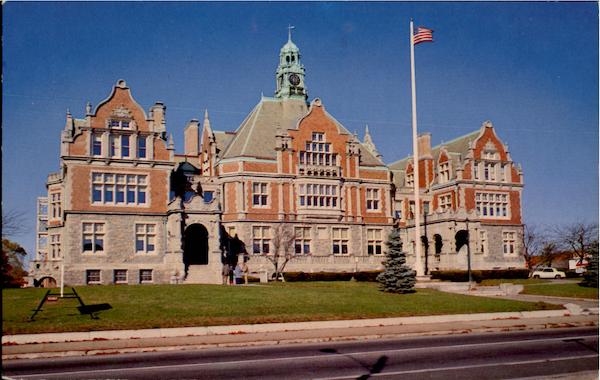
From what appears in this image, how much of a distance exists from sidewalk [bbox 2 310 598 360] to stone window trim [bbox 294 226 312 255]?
2788 cm

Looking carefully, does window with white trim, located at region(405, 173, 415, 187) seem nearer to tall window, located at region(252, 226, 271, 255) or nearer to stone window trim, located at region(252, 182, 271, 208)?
stone window trim, located at region(252, 182, 271, 208)

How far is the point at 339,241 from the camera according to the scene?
55.8 metres

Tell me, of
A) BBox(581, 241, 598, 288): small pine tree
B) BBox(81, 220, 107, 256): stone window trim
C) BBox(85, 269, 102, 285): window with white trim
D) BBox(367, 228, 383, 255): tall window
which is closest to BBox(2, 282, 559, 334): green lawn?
BBox(85, 269, 102, 285): window with white trim

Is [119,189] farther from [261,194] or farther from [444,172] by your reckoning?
[444,172]

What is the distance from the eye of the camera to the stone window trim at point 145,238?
154ft

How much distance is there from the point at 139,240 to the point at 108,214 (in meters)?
3.11

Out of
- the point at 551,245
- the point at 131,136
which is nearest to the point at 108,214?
the point at 131,136

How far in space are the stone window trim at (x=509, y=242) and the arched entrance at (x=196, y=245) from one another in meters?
30.5

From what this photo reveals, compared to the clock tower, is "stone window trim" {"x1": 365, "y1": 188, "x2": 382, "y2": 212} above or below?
below

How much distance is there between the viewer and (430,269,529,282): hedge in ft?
162

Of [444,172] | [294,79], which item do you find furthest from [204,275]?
[444,172]

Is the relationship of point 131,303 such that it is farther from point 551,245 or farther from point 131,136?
point 551,245

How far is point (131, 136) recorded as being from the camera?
156 ft

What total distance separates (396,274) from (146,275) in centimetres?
2064
